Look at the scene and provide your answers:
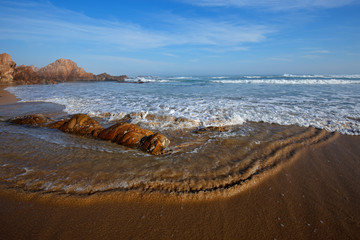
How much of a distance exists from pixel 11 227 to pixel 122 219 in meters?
1.05

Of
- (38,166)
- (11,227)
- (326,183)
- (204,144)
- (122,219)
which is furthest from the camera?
(204,144)

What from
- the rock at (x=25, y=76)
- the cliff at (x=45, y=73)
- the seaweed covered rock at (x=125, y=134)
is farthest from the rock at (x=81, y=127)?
the rock at (x=25, y=76)

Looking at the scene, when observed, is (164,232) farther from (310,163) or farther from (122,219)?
(310,163)

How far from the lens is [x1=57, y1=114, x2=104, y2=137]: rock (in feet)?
14.5

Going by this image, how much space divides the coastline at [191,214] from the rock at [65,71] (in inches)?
1519

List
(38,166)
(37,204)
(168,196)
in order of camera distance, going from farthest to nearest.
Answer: (38,166), (168,196), (37,204)

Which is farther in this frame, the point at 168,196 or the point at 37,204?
the point at 168,196

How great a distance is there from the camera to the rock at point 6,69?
24297 millimetres

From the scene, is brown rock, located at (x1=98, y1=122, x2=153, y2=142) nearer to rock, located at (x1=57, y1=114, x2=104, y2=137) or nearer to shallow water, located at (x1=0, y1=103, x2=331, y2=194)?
shallow water, located at (x1=0, y1=103, x2=331, y2=194)

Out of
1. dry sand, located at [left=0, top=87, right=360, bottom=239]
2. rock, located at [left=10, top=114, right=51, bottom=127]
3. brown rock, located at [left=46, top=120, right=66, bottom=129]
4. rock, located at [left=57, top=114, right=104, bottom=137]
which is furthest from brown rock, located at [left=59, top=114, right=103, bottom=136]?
dry sand, located at [left=0, top=87, right=360, bottom=239]

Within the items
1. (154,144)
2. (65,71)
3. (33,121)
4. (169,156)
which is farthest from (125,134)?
(65,71)

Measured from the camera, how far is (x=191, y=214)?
6.46 ft

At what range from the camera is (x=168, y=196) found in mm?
2205

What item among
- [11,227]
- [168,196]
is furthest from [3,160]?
[168,196]
